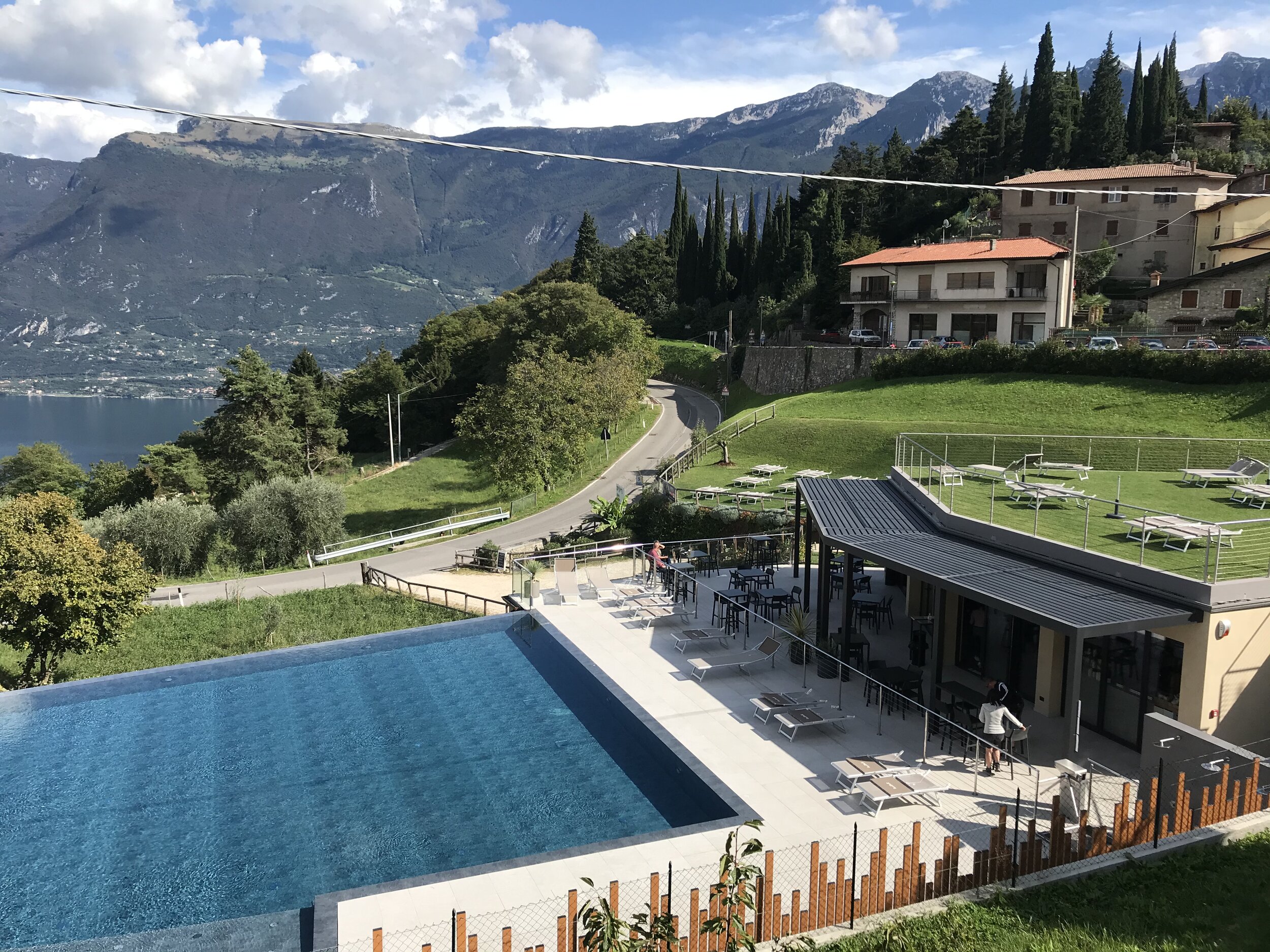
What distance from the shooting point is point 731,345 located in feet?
240

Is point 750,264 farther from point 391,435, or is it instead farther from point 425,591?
point 425,591

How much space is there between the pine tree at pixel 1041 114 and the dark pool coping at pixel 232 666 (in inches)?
2879

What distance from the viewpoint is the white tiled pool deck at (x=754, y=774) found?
397 inches

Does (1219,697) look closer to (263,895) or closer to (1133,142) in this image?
(263,895)

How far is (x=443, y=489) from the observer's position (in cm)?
5644

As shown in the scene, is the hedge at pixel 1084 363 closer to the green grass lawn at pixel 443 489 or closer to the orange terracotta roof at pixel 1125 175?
the green grass lawn at pixel 443 489

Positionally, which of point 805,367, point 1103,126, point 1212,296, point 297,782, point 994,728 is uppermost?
point 1103,126

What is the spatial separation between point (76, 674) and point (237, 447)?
3921 centimetres

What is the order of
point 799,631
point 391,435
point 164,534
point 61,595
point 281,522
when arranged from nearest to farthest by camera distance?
point 799,631
point 61,595
point 164,534
point 281,522
point 391,435

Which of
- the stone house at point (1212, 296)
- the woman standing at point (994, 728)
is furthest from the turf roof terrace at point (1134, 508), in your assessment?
the stone house at point (1212, 296)

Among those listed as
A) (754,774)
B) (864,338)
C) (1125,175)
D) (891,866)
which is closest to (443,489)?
(864,338)

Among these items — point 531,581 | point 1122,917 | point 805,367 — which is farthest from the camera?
point 805,367

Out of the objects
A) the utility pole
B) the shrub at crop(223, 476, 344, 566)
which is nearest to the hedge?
the shrub at crop(223, 476, 344, 566)

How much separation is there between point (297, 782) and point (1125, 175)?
67.0 meters
